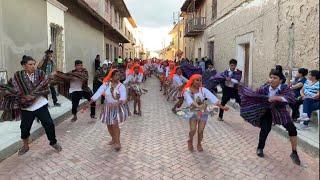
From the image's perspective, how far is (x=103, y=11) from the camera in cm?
2486

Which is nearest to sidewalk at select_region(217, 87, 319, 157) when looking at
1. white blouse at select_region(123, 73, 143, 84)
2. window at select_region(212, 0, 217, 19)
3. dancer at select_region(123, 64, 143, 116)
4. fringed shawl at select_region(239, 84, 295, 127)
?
fringed shawl at select_region(239, 84, 295, 127)

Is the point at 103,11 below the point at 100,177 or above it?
above

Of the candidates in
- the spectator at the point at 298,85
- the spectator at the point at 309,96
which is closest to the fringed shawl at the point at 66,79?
the spectator at the point at 298,85

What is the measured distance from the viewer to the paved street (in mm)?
5309

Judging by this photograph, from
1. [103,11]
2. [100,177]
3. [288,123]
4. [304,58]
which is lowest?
[100,177]

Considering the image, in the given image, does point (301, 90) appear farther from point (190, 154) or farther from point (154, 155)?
point (154, 155)

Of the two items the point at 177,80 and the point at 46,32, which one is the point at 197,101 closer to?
the point at 177,80

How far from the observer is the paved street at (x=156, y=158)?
5.31 meters

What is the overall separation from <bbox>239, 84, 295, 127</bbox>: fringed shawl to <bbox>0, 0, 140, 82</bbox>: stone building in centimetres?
532

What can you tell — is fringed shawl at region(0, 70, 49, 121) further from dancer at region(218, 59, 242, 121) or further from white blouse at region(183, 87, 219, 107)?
dancer at region(218, 59, 242, 121)

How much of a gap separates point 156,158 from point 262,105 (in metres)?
1.79

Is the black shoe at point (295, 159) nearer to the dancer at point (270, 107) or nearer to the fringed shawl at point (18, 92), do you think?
the dancer at point (270, 107)

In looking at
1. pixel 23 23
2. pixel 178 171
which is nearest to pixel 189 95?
pixel 178 171

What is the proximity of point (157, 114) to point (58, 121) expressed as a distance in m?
2.79
